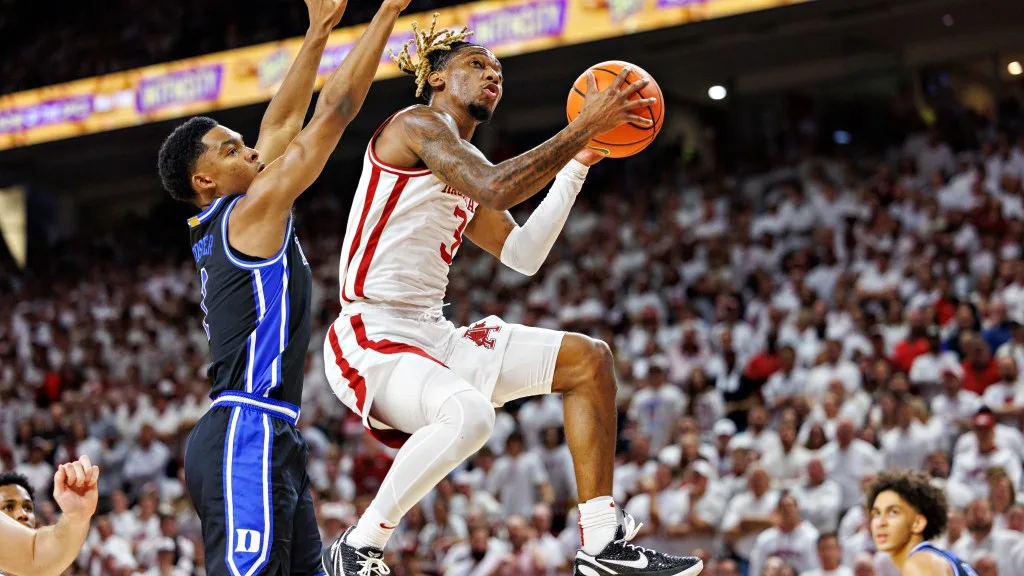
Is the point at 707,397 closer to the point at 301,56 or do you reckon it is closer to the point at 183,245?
the point at 301,56

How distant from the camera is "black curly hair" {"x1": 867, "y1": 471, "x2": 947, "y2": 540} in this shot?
19.5 feet

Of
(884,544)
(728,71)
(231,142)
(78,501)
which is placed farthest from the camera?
(728,71)

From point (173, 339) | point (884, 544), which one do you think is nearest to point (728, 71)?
point (173, 339)

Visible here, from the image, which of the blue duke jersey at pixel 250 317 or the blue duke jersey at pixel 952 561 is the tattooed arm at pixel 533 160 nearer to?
the blue duke jersey at pixel 250 317

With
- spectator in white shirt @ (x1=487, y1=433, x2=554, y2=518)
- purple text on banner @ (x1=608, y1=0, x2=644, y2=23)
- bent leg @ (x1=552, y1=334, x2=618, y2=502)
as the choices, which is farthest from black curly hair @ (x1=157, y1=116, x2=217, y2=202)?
purple text on banner @ (x1=608, y1=0, x2=644, y2=23)

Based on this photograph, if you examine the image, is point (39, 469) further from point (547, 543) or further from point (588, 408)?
point (588, 408)

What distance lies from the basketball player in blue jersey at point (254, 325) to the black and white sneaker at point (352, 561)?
89 millimetres

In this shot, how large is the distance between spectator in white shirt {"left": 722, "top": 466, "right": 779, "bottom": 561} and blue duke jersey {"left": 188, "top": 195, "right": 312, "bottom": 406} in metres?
6.11

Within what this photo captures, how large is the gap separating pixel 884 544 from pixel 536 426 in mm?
6301

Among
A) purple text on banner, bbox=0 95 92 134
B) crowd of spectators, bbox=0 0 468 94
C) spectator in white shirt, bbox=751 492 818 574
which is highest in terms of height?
crowd of spectators, bbox=0 0 468 94

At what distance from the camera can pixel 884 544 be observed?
5969mm

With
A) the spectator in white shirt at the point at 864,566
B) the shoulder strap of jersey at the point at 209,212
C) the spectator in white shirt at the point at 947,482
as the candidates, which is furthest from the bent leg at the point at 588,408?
the spectator in white shirt at the point at 947,482

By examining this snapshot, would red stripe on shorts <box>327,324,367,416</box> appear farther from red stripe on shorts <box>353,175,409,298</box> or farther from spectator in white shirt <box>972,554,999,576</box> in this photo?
spectator in white shirt <box>972,554,999,576</box>

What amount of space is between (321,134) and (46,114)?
49.1ft
